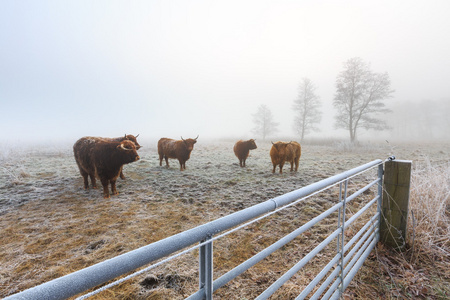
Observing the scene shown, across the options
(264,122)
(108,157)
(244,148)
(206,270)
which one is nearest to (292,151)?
(244,148)

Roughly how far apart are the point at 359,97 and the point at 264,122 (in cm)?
1322

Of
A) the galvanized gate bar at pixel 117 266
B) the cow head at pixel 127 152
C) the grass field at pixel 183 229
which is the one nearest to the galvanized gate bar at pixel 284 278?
the galvanized gate bar at pixel 117 266

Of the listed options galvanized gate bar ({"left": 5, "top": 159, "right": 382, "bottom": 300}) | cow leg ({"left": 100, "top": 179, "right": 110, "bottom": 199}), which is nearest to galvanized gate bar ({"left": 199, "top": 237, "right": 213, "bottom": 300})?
galvanized gate bar ({"left": 5, "top": 159, "right": 382, "bottom": 300})

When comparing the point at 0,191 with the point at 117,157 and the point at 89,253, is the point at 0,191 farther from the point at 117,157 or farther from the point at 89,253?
the point at 89,253

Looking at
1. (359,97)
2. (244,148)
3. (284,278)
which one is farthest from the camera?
(359,97)

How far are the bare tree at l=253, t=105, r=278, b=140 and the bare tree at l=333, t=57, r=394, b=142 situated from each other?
35.9ft

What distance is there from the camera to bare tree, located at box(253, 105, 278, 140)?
102 ft

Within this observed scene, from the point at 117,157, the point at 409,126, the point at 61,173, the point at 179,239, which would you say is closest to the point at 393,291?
the point at 179,239

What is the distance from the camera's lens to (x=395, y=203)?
2721 mm

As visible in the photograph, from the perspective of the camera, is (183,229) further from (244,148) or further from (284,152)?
(244,148)

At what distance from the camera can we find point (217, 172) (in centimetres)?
831

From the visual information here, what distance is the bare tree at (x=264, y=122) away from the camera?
31.0 meters

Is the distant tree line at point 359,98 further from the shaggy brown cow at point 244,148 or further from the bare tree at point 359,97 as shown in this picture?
the shaggy brown cow at point 244,148

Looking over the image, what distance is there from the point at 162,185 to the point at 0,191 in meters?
4.37
